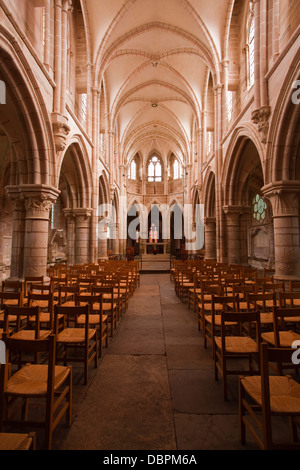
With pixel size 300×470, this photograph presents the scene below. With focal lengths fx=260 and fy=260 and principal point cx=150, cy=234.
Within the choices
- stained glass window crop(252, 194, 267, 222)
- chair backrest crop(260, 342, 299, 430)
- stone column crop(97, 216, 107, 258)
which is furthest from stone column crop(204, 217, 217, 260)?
chair backrest crop(260, 342, 299, 430)

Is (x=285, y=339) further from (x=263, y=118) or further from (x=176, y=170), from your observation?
(x=176, y=170)

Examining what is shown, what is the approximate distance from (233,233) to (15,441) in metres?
12.0

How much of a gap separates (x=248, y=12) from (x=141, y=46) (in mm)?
6988

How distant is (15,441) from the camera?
162 centimetres

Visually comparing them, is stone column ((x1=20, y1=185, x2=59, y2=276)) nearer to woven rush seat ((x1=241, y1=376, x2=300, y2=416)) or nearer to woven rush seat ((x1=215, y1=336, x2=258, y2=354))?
woven rush seat ((x1=215, y1=336, x2=258, y2=354))

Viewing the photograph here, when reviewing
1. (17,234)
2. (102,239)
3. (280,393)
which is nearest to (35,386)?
(280,393)

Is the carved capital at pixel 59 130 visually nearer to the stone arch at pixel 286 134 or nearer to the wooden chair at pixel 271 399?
the stone arch at pixel 286 134

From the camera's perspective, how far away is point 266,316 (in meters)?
4.08

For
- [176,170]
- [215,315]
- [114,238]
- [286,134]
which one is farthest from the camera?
[176,170]

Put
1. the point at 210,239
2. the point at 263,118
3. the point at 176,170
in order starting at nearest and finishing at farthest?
the point at 263,118, the point at 210,239, the point at 176,170

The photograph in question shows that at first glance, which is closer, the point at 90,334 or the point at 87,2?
the point at 90,334

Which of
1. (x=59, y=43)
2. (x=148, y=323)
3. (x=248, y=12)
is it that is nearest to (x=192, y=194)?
(x=248, y=12)

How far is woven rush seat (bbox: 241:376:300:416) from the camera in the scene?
72.9 inches

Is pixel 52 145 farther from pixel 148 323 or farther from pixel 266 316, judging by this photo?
pixel 266 316
